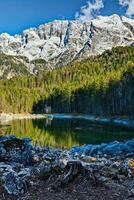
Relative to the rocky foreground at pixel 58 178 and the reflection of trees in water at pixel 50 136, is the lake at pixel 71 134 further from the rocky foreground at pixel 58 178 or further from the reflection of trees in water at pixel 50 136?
the rocky foreground at pixel 58 178

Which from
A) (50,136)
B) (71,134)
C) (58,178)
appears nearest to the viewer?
(58,178)

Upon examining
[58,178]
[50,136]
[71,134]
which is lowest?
[50,136]

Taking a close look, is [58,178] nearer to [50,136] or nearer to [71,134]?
[50,136]

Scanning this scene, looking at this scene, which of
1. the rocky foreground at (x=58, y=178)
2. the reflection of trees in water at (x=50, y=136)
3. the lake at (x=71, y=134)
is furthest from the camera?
the lake at (x=71, y=134)

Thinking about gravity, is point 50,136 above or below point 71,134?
below

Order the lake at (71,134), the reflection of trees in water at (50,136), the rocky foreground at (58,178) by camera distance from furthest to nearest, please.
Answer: the lake at (71,134), the reflection of trees in water at (50,136), the rocky foreground at (58,178)

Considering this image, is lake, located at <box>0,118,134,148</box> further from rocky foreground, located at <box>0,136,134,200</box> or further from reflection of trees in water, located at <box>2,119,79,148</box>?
rocky foreground, located at <box>0,136,134,200</box>

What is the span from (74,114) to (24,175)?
6772 inches

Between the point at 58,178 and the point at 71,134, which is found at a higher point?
the point at 58,178

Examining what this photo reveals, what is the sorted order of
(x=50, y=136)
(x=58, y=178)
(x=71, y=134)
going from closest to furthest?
(x=58, y=178), (x=50, y=136), (x=71, y=134)

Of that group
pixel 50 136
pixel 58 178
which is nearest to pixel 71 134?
pixel 50 136

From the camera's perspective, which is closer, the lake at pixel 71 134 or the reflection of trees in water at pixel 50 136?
the reflection of trees in water at pixel 50 136

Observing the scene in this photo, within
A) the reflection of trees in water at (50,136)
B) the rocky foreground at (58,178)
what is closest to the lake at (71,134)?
the reflection of trees in water at (50,136)

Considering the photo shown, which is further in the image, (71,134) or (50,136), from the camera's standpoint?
(71,134)
